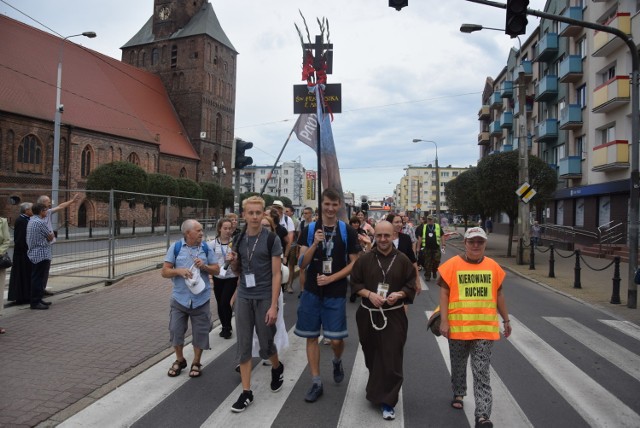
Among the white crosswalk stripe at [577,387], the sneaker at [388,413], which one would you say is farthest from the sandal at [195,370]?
the white crosswalk stripe at [577,387]

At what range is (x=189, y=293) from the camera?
16.7 ft

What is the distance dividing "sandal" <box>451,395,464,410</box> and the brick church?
25.3 m

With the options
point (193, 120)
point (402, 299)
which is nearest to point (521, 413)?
point (402, 299)

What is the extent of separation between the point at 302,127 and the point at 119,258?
20.0 ft

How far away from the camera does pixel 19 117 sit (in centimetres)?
3847

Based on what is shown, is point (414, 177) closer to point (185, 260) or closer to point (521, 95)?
point (521, 95)

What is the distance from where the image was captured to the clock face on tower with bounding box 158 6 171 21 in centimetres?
6575

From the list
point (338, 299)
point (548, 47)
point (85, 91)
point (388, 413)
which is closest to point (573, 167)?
point (548, 47)

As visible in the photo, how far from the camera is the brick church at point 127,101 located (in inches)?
1566

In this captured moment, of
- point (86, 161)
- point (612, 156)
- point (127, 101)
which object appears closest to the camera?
point (612, 156)

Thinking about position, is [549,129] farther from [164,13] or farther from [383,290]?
[164,13]

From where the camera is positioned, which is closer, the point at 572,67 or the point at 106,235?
the point at 106,235

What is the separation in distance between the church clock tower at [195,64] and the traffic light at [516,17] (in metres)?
56.0

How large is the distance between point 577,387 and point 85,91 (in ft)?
174
